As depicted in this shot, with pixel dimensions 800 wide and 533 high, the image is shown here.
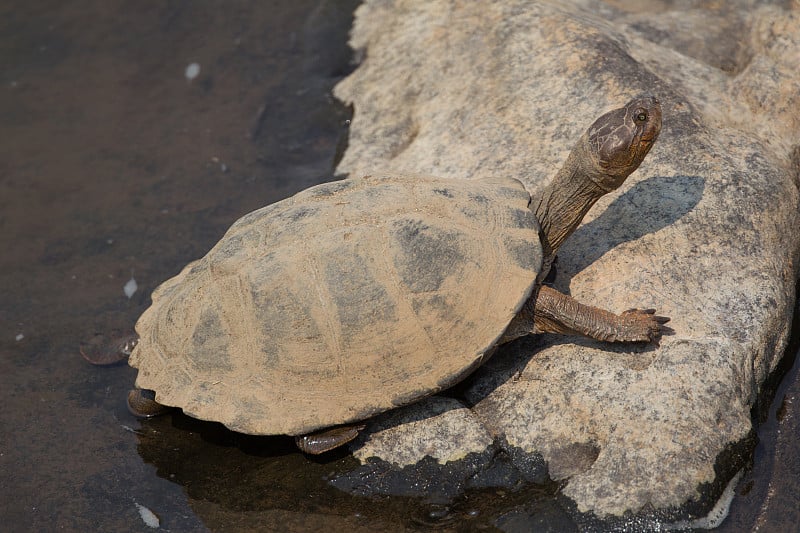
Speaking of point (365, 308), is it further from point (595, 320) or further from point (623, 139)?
point (623, 139)

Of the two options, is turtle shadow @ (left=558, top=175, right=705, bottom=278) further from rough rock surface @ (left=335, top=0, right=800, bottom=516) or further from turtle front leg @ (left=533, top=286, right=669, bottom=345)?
turtle front leg @ (left=533, top=286, right=669, bottom=345)

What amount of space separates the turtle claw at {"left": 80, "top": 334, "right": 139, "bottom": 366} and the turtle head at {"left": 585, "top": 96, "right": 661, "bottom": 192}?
3.20 m

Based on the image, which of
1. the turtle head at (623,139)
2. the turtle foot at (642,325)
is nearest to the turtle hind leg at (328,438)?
the turtle foot at (642,325)

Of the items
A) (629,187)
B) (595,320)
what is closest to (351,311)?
(595,320)

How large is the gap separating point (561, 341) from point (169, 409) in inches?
98.1

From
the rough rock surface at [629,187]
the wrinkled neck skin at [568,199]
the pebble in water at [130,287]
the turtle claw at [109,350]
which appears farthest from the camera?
the pebble in water at [130,287]

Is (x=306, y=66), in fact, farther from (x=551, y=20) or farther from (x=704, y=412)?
(x=704, y=412)

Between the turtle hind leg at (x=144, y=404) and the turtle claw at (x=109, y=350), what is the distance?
15.0 inches

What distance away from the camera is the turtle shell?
3.88 m

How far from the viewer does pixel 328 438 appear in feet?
13.2

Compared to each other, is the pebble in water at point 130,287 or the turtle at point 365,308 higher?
the turtle at point 365,308

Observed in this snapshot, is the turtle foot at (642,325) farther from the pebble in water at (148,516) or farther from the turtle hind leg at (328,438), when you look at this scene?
the pebble in water at (148,516)

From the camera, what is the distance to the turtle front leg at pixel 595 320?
395 centimetres

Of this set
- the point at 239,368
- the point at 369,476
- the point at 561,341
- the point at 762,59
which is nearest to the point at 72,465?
the point at 239,368
